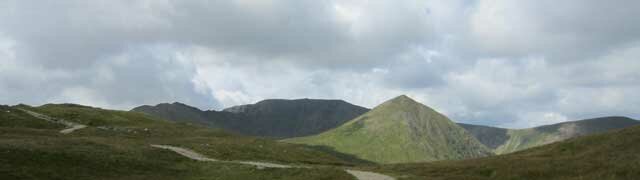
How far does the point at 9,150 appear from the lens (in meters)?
41.9

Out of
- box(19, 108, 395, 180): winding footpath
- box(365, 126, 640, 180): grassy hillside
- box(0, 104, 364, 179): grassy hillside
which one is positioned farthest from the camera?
box(19, 108, 395, 180): winding footpath

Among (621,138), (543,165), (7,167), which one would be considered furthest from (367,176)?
(621,138)

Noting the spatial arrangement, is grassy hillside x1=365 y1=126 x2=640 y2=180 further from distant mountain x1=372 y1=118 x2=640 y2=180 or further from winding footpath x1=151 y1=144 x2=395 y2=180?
winding footpath x1=151 y1=144 x2=395 y2=180

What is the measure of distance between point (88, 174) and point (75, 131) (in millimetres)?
51296

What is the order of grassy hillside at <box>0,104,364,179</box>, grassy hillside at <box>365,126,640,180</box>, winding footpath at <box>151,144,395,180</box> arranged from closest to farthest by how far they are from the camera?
grassy hillside at <box>0,104,364,179</box> < grassy hillside at <box>365,126,640,180</box> < winding footpath at <box>151,144,395,180</box>

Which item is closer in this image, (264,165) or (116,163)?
(116,163)

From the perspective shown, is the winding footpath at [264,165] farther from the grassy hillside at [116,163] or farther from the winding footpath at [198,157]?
the grassy hillside at [116,163]

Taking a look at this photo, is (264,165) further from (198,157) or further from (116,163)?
(116,163)

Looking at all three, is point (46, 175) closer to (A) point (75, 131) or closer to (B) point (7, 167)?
(B) point (7, 167)

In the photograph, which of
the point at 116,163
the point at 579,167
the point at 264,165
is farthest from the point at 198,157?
the point at 579,167

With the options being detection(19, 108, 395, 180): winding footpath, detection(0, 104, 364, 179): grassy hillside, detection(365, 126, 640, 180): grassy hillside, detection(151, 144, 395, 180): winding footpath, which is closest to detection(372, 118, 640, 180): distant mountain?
detection(365, 126, 640, 180): grassy hillside

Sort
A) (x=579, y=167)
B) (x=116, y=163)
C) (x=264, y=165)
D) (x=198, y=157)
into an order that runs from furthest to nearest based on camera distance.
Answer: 1. (x=198, y=157)
2. (x=264, y=165)
3. (x=116, y=163)
4. (x=579, y=167)

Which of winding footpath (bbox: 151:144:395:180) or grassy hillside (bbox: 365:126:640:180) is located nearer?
grassy hillside (bbox: 365:126:640:180)

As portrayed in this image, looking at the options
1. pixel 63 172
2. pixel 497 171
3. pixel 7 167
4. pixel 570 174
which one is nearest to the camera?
pixel 7 167
